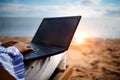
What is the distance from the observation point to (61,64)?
1.50 m

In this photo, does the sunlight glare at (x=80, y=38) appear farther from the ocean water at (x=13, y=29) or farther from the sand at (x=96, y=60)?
the ocean water at (x=13, y=29)

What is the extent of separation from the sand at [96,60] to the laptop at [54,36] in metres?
1.46

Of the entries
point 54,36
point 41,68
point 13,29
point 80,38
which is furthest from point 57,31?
point 13,29

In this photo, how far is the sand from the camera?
3071 millimetres

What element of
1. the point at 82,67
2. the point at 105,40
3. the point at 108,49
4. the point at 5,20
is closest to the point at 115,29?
the point at 105,40

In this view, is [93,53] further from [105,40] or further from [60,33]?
[60,33]

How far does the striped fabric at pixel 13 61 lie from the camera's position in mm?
1021

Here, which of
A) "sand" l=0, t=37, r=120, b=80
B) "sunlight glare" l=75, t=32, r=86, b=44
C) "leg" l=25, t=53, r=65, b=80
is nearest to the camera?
"leg" l=25, t=53, r=65, b=80

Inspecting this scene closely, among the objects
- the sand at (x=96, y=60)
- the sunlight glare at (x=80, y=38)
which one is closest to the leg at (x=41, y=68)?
the sand at (x=96, y=60)

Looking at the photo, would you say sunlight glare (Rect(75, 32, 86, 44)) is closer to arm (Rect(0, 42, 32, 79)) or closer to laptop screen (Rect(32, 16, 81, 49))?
laptop screen (Rect(32, 16, 81, 49))

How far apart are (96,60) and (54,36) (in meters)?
2.46

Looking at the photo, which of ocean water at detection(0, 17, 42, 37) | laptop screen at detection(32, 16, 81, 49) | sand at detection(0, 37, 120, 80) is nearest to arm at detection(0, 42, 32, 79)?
laptop screen at detection(32, 16, 81, 49)

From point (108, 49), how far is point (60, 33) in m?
3.27

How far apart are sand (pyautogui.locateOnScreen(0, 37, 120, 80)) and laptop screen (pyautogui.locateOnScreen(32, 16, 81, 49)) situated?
57.2 inches
